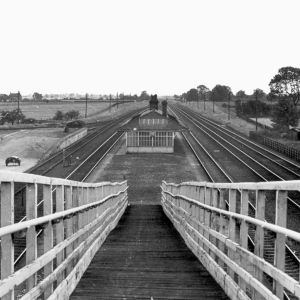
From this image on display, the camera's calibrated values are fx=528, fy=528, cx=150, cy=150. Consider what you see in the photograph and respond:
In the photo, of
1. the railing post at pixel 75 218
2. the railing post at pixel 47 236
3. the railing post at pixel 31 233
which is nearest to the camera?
the railing post at pixel 31 233

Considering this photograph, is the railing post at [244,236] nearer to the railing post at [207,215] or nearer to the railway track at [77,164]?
the railing post at [207,215]

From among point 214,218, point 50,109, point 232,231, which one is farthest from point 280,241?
point 50,109

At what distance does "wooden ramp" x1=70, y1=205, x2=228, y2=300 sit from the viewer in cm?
600

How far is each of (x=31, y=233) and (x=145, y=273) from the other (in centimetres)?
295

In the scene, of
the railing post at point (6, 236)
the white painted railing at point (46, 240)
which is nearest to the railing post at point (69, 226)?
the white painted railing at point (46, 240)

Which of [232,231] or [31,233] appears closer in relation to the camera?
[31,233]

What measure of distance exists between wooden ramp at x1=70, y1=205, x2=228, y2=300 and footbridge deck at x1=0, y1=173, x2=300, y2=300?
0.5 inches

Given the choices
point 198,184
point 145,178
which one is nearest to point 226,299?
point 198,184

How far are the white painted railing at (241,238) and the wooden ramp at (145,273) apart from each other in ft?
0.69

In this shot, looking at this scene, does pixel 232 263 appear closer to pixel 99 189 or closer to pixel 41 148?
pixel 99 189

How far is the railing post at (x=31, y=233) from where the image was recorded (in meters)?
4.31

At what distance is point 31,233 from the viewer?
4328 millimetres

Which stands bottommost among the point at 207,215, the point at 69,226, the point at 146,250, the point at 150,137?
the point at 150,137

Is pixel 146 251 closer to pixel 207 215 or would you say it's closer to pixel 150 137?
pixel 207 215
